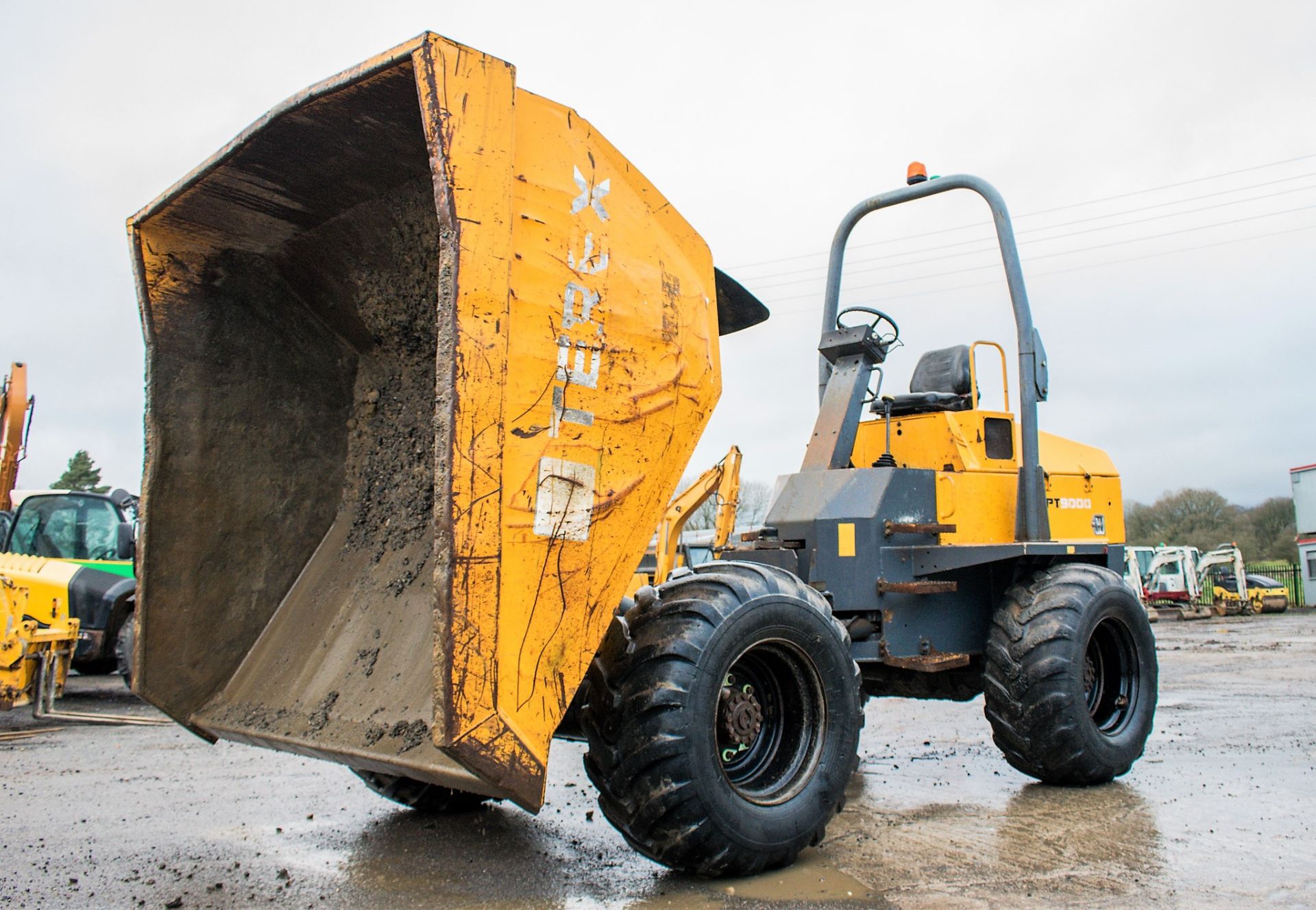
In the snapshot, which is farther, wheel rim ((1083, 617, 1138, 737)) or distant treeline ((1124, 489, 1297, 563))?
distant treeline ((1124, 489, 1297, 563))

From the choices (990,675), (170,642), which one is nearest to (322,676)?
(170,642)

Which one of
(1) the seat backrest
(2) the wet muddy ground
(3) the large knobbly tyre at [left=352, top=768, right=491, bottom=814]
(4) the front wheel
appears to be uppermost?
(1) the seat backrest

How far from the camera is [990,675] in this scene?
554cm

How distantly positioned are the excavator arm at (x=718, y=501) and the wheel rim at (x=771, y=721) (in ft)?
26.0

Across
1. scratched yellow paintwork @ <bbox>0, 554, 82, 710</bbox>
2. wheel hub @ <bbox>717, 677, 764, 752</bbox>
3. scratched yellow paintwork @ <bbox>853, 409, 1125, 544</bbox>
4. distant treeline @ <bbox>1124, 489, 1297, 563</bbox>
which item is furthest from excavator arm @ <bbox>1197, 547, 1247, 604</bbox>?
wheel hub @ <bbox>717, 677, 764, 752</bbox>

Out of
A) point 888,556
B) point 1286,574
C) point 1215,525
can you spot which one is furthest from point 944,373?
point 1215,525

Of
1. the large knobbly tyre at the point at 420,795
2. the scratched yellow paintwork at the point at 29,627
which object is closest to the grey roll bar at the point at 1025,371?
the large knobbly tyre at the point at 420,795

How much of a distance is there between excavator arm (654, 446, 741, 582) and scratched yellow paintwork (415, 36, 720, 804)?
8.42 m

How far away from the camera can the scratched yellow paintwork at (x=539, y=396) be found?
285 centimetres

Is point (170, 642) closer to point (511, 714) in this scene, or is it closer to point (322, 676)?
point (322, 676)

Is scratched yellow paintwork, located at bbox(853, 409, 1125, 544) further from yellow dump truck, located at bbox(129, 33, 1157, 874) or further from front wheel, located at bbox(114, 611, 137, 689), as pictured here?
front wheel, located at bbox(114, 611, 137, 689)

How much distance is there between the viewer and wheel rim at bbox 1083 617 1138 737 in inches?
237

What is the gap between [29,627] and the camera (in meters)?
8.26

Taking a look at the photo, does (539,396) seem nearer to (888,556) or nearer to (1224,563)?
(888,556)
